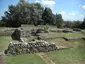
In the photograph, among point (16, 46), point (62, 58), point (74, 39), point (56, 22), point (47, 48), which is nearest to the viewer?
point (62, 58)

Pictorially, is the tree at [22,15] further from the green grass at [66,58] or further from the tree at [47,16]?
the green grass at [66,58]

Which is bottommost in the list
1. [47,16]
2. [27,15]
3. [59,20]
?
[59,20]

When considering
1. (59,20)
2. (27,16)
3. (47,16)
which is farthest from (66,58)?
(59,20)

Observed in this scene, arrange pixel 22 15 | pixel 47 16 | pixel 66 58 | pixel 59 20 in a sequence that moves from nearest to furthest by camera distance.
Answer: pixel 66 58 → pixel 22 15 → pixel 47 16 → pixel 59 20

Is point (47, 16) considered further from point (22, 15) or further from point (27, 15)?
point (22, 15)

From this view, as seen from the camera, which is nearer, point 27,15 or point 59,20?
point 27,15

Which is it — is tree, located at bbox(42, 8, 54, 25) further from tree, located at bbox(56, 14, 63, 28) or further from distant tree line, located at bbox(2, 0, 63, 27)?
tree, located at bbox(56, 14, 63, 28)

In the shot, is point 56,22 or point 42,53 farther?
point 56,22

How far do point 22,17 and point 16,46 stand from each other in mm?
20775

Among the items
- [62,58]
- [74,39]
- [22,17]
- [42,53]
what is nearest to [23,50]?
[42,53]

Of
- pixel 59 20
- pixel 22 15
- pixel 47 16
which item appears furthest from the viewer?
pixel 59 20

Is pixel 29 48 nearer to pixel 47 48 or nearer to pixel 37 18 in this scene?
pixel 47 48

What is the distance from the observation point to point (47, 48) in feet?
28.3

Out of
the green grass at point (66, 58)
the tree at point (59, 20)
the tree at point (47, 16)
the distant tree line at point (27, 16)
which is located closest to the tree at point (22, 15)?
the distant tree line at point (27, 16)
